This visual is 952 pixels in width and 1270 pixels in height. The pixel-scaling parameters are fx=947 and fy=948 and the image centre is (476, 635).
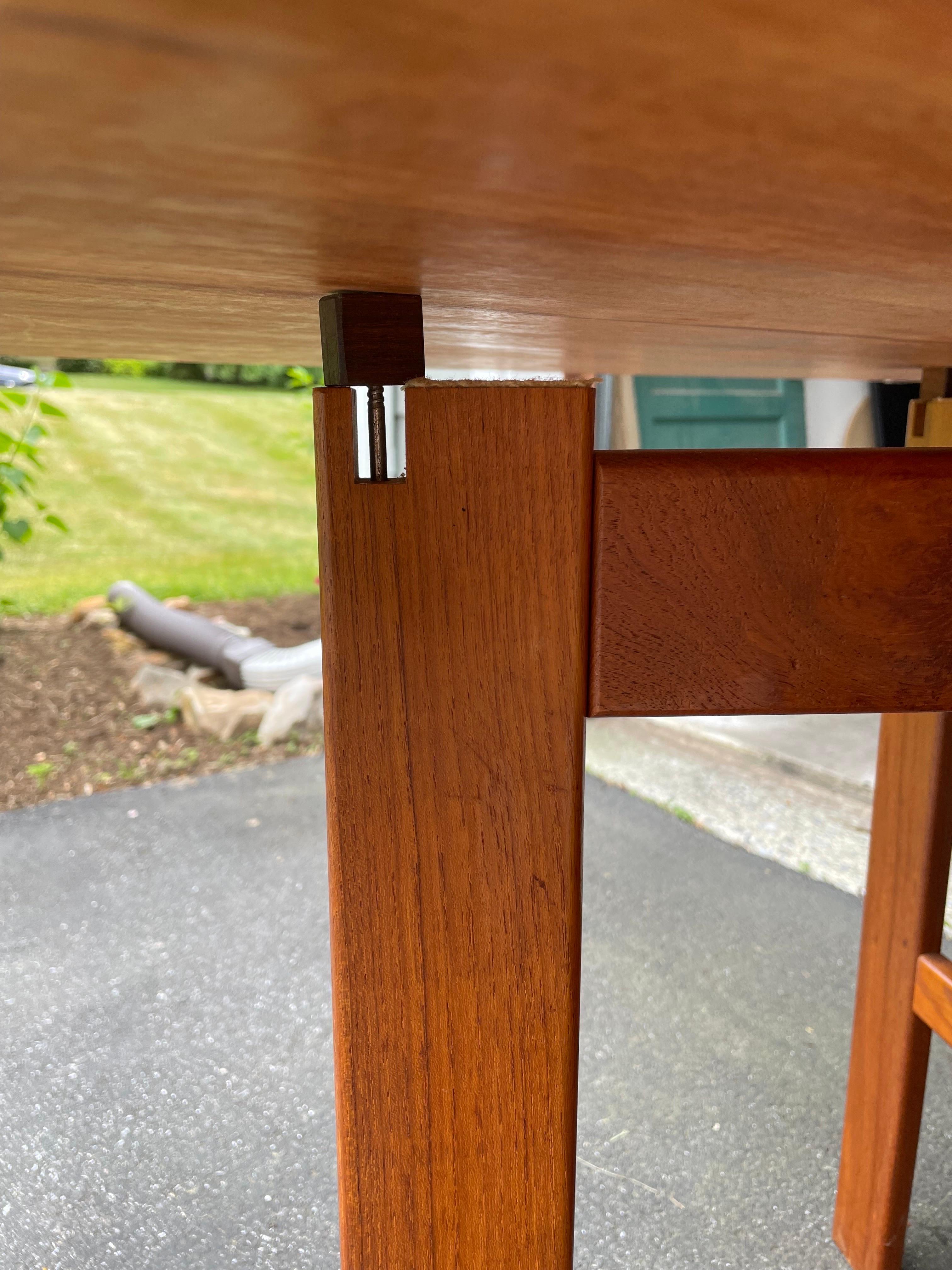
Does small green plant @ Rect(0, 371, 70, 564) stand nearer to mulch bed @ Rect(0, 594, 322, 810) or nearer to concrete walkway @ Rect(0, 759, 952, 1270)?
mulch bed @ Rect(0, 594, 322, 810)

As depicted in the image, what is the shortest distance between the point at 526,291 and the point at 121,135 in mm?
254

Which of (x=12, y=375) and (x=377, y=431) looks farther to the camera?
(x=12, y=375)

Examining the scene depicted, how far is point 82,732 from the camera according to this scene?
311 cm

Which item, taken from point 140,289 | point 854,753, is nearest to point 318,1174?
point 140,289

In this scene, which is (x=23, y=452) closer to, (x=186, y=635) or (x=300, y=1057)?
(x=186, y=635)

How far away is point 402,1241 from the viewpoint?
0.46 meters

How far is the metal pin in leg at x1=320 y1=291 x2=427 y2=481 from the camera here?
44 cm

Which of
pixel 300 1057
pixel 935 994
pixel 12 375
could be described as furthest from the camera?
pixel 12 375

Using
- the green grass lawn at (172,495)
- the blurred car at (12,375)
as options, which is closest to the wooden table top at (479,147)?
the green grass lawn at (172,495)

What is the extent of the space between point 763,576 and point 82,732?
305 cm

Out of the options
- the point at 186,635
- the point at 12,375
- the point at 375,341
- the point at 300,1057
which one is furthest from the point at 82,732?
the point at 375,341

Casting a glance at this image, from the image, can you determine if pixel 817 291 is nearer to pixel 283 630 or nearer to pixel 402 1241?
pixel 402 1241

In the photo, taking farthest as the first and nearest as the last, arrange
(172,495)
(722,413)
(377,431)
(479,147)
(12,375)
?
(172,495)
(12,375)
(722,413)
(377,431)
(479,147)

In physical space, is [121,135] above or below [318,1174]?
above
